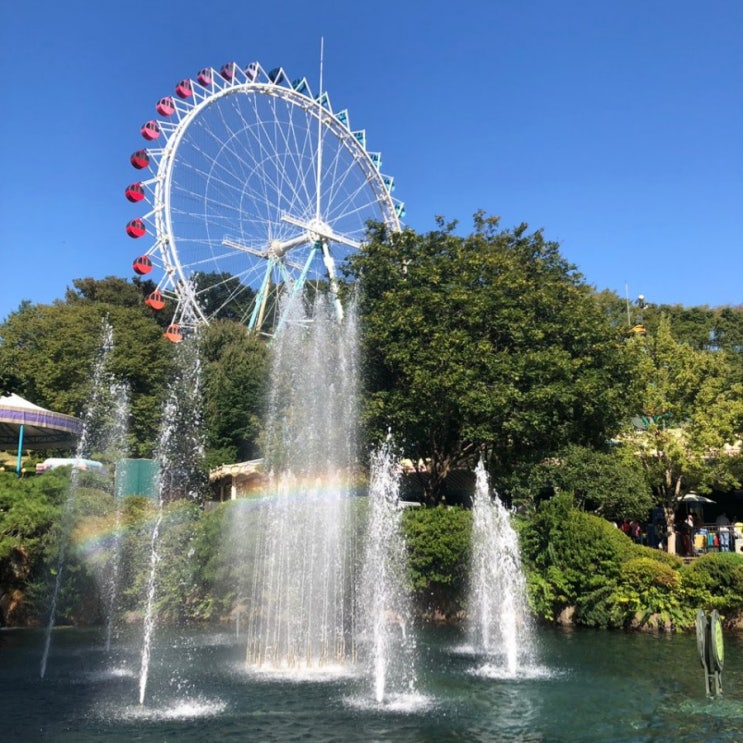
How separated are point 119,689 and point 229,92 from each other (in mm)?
26353

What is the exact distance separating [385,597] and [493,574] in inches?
113

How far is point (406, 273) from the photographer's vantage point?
2028 cm

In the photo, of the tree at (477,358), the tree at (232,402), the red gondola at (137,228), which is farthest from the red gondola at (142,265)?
the tree at (477,358)

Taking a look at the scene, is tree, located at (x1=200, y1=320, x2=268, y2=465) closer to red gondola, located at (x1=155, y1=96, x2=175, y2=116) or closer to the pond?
red gondola, located at (x1=155, y1=96, x2=175, y2=116)

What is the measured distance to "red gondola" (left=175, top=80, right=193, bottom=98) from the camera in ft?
97.1

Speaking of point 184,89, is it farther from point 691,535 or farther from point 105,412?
point 691,535

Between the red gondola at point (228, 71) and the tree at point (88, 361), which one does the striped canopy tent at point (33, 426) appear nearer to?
the tree at point (88, 361)

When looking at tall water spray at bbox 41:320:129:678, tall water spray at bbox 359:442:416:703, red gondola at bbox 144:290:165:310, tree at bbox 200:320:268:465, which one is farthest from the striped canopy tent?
tall water spray at bbox 359:442:416:703

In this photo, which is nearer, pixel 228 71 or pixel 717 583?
pixel 717 583

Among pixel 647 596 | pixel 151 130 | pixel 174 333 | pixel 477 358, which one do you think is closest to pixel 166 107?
pixel 151 130

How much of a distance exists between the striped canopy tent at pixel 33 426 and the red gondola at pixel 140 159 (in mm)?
10508

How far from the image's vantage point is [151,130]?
95.1ft

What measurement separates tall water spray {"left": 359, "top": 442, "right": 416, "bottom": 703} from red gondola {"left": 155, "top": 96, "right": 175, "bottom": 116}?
18547 millimetres

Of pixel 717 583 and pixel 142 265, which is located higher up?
pixel 142 265
